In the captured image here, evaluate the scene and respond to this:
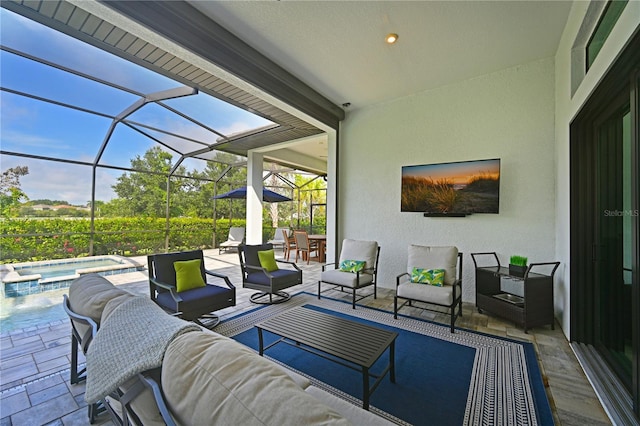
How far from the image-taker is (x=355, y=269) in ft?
14.1

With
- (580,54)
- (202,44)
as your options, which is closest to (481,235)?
(580,54)

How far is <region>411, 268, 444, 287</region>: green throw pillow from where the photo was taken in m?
3.59

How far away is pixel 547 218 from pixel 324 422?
173 inches

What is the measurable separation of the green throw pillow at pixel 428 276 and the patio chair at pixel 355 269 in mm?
714

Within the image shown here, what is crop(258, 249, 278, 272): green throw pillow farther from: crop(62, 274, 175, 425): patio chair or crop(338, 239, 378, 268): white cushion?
crop(62, 274, 175, 425): patio chair

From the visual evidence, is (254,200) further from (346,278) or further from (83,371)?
(83,371)

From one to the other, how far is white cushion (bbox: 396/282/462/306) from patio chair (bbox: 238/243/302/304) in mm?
1715

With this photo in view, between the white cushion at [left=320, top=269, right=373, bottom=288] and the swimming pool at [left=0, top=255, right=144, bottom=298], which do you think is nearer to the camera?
the white cushion at [left=320, top=269, right=373, bottom=288]

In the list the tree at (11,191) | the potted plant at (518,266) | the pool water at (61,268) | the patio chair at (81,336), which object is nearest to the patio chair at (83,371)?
the patio chair at (81,336)

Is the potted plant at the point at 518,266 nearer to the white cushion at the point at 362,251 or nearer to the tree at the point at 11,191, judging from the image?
the white cushion at the point at 362,251

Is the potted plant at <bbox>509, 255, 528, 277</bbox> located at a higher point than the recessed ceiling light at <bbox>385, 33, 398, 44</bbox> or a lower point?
lower

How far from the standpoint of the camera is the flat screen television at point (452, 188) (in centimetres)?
398

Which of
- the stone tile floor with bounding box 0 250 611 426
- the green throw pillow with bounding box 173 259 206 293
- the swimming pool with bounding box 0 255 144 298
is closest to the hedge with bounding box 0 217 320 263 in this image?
the swimming pool with bounding box 0 255 144 298

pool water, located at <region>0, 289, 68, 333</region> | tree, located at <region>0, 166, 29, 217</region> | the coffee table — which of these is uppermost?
tree, located at <region>0, 166, 29, 217</region>
